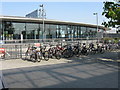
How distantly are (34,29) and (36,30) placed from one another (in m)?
0.46

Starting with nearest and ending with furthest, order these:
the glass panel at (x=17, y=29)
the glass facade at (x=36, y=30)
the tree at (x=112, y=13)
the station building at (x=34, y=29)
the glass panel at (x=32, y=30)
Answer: the tree at (x=112, y=13) < the station building at (x=34, y=29) < the glass facade at (x=36, y=30) < the glass panel at (x=17, y=29) < the glass panel at (x=32, y=30)

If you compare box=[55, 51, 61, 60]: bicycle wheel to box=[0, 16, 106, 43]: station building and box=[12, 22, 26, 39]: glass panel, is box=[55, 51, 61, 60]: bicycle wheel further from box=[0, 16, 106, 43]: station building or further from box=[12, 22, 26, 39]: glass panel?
box=[12, 22, 26, 39]: glass panel

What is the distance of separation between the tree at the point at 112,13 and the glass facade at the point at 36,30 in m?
15.8

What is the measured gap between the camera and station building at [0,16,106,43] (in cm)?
2761

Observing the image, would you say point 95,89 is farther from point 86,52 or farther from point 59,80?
point 86,52

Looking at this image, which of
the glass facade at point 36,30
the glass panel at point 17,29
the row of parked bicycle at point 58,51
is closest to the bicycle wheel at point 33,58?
the row of parked bicycle at point 58,51

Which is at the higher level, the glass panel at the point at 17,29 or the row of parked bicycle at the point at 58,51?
the glass panel at the point at 17,29

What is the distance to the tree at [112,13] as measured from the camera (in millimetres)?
9469

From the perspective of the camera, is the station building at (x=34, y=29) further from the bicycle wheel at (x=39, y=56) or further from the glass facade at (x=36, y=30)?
the bicycle wheel at (x=39, y=56)

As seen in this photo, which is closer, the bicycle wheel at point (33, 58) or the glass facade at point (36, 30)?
the bicycle wheel at point (33, 58)

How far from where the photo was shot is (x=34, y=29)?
3133 cm

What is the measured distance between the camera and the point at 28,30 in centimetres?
3078

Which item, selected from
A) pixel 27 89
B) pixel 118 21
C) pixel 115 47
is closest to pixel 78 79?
pixel 27 89

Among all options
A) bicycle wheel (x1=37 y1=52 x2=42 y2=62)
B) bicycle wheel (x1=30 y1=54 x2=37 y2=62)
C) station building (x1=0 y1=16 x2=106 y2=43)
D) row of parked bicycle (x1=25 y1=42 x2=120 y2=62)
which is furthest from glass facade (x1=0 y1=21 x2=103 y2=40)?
bicycle wheel (x1=37 y1=52 x2=42 y2=62)
